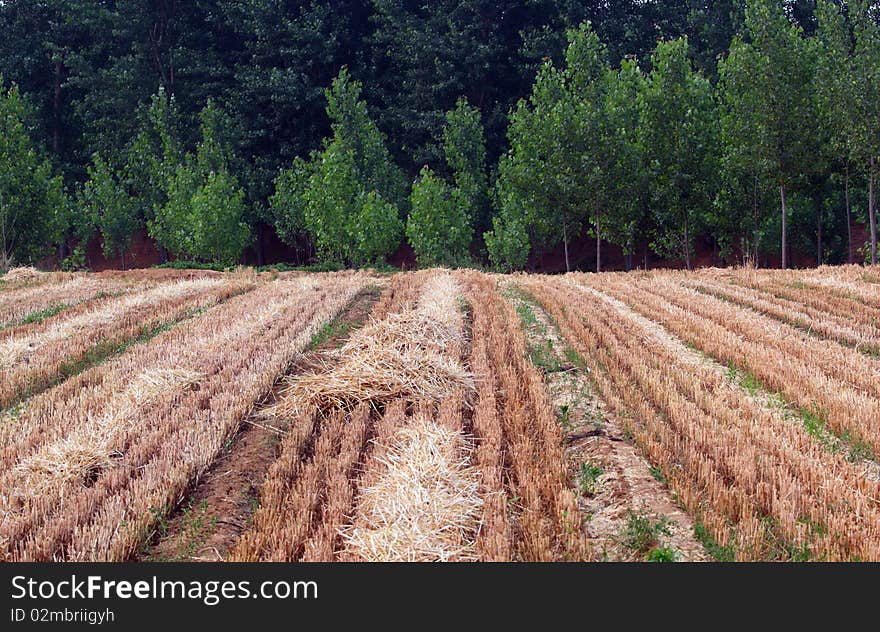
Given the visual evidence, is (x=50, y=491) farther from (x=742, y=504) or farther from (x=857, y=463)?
(x=857, y=463)

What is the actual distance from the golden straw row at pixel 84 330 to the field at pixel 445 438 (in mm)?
74

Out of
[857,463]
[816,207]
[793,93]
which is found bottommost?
[857,463]

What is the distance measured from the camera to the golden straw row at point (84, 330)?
26.7 ft

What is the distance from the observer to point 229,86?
125ft

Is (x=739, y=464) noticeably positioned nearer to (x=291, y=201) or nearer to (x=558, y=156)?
(x=558, y=156)

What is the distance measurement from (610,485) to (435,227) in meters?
23.8

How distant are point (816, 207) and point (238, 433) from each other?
27883mm

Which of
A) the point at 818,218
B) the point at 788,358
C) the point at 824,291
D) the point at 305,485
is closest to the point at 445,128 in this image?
the point at 818,218

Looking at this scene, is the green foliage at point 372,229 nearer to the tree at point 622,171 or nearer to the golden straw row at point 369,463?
the tree at point 622,171

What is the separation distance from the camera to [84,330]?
10.8 meters

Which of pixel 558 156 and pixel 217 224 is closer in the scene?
pixel 558 156

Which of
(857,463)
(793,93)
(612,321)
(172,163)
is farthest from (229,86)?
(857,463)

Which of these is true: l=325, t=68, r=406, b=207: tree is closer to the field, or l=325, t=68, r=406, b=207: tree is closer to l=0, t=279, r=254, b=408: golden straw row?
l=0, t=279, r=254, b=408: golden straw row

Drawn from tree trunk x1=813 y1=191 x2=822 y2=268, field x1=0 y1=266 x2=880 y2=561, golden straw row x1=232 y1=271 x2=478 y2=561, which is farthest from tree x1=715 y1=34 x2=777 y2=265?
golden straw row x1=232 y1=271 x2=478 y2=561
